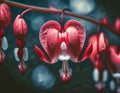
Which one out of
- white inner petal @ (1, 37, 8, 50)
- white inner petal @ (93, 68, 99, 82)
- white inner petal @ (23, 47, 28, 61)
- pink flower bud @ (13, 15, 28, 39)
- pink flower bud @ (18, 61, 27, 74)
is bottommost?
white inner petal @ (93, 68, 99, 82)

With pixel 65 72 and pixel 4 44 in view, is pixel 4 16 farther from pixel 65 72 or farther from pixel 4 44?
pixel 65 72

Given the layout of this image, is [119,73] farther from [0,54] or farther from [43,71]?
[0,54]

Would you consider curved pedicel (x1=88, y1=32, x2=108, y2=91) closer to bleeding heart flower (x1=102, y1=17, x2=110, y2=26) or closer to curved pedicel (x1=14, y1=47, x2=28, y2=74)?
bleeding heart flower (x1=102, y1=17, x2=110, y2=26)

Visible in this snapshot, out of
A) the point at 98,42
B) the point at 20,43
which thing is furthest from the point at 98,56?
the point at 20,43

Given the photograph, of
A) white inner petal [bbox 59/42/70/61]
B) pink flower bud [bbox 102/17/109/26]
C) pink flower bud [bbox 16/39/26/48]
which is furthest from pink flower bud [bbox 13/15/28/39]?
pink flower bud [bbox 102/17/109/26]

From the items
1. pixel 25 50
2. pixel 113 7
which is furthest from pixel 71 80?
pixel 113 7

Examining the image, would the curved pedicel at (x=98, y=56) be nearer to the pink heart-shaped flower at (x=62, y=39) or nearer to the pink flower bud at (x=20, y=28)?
the pink heart-shaped flower at (x=62, y=39)

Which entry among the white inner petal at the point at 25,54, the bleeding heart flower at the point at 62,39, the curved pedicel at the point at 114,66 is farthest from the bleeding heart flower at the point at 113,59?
the white inner petal at the point at 25,54
